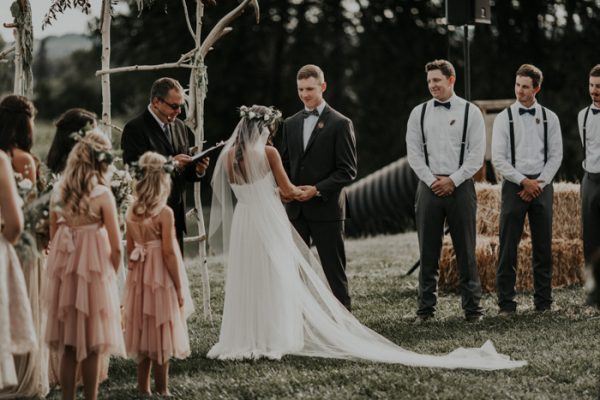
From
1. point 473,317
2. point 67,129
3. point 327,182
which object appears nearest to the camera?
point 67,129

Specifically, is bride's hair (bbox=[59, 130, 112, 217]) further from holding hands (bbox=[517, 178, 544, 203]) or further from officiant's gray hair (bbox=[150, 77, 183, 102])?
holding hands (bbox=[517, 178, 544, 203])

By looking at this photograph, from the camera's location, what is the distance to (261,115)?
7309mm

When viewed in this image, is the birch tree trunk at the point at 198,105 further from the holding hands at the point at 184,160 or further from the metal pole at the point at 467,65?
the metal pole at the point at 467,65

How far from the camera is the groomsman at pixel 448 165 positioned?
27.6 feet

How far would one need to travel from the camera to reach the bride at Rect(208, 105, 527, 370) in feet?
23.4

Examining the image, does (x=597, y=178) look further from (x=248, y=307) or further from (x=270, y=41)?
(x=270, y=41)

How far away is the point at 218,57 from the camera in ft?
91.6

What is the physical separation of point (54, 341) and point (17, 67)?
3.30 meters

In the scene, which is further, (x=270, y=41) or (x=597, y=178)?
(x=270, y=41)

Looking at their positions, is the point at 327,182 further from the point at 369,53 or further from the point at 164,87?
the point at 369,53

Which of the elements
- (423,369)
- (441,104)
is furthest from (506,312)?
(423,369)

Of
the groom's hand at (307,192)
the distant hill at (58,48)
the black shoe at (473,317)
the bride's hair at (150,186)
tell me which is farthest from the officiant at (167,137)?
the distant hill at (58,48)

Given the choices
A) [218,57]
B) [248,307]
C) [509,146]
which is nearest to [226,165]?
[248,307]

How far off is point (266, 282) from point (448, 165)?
2.15 m
